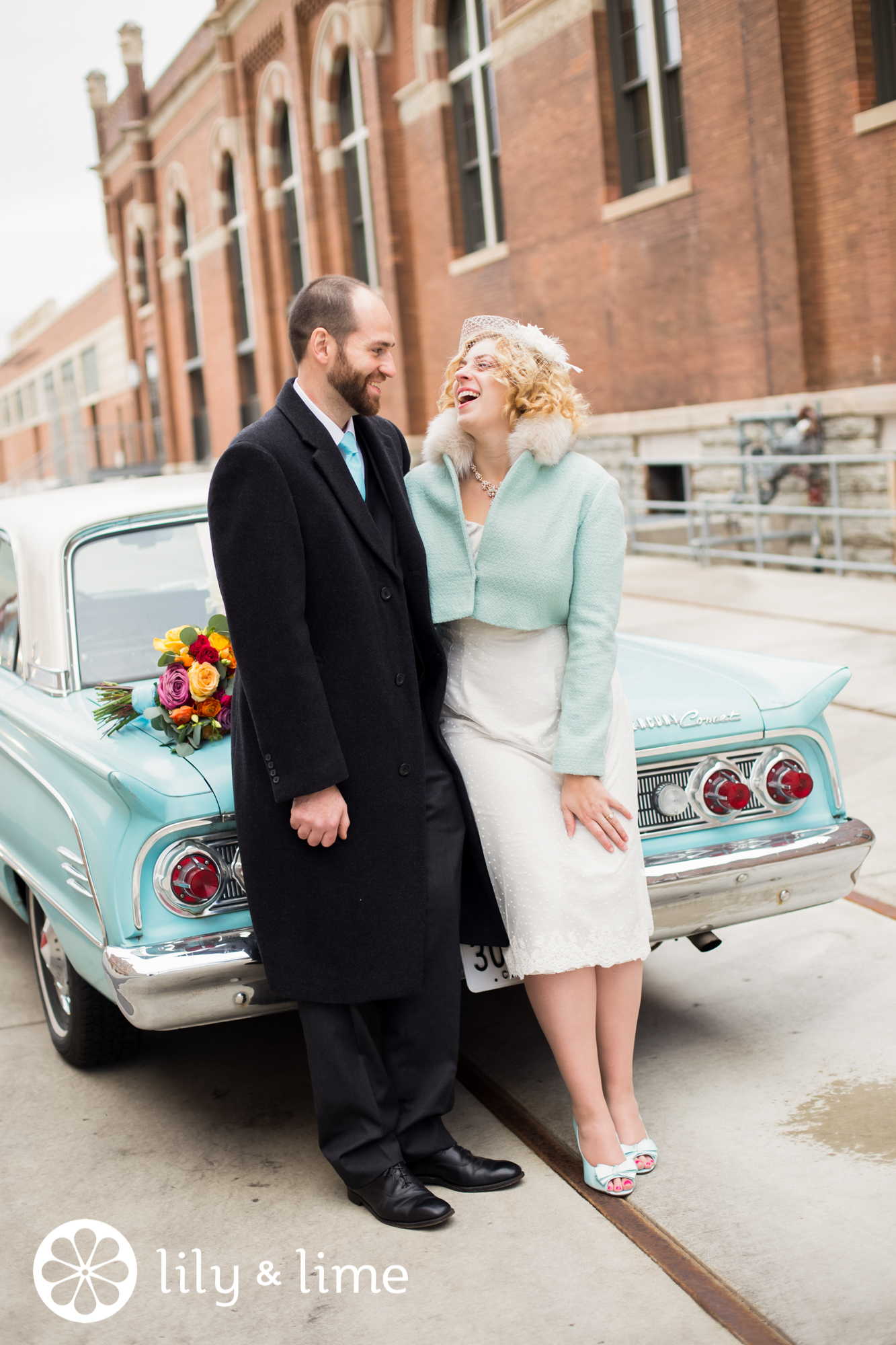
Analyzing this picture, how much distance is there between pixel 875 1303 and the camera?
8.19 ft

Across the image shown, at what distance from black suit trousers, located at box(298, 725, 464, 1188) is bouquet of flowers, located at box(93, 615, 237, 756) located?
643 mm

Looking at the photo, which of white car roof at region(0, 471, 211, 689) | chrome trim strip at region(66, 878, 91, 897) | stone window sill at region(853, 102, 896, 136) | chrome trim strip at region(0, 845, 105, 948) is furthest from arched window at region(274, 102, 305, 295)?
chrome trim strip at region(66, 878, 91, 897)

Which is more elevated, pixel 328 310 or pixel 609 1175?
A: pixel 328 310

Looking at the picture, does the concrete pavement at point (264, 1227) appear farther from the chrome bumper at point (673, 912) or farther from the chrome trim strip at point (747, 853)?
the chrome trim strip at point (747, 853)

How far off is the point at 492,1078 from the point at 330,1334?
3.85ft

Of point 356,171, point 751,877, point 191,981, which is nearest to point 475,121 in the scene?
point 356,171

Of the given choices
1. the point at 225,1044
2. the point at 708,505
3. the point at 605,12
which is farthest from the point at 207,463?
the point at 225,1044

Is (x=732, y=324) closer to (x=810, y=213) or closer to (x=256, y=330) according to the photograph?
(x=810, y=213)

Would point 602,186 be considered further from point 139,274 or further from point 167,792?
point 139,274

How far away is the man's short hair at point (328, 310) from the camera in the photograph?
297 centimetres

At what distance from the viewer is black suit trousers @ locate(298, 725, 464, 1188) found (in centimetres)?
302

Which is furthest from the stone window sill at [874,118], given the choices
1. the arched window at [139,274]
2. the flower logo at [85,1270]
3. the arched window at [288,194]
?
the arched window at [139,274]

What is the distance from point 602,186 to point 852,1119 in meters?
15.0

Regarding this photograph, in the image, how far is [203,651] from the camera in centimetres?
359
